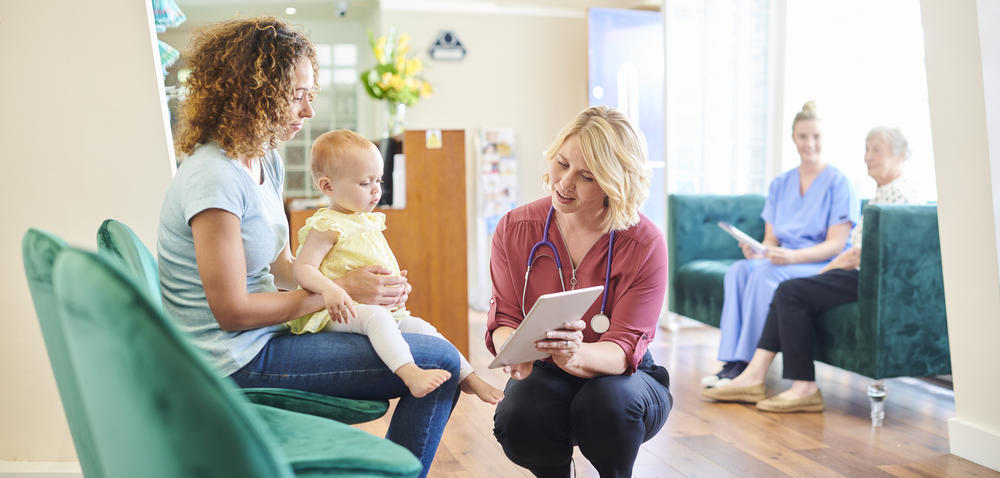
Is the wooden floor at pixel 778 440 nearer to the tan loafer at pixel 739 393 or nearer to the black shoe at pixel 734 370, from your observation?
the tan loafer at pixel 739 393

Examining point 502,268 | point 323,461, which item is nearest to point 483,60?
point 502,268

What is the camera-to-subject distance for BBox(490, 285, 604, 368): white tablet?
4.93 ft

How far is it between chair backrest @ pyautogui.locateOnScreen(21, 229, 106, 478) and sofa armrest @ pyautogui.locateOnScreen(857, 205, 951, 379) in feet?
8.78

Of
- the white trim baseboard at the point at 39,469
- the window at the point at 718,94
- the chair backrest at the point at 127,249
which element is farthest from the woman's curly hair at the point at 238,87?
the window at the point at 718,94

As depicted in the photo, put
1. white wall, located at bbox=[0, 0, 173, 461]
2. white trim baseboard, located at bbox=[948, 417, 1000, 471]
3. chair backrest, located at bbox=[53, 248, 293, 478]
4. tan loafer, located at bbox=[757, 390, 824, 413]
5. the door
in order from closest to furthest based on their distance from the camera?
chair backrest, located at bbox=[53, 248, 293, 478] → white wall, located at bbox=[0, 0, 173, 461] → white trim baseboard, located at bbox=[948, 417, 1000, 471] → tan loafer, located at bbox=[757, 390, 824, 413] → the door

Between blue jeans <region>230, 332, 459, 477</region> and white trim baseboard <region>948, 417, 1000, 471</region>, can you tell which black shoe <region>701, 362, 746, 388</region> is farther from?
blue jeans <region>230, 332, 459, 477</region>

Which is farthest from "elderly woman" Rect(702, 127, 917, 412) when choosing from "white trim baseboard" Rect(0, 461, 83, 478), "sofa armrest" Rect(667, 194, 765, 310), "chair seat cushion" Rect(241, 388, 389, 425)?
"white trim baseboard" Rect(0, 461, 83, 478)

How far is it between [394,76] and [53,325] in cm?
462

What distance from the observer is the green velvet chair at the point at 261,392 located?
1542 millimetres

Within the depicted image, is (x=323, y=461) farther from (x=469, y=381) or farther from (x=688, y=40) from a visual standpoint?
(x=688, y=40)

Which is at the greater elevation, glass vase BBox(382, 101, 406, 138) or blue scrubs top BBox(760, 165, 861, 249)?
glass vase BBox(382, 101, 406, 138)

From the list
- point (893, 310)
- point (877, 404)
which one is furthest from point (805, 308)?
point (877, 404)

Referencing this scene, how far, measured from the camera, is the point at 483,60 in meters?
6.40

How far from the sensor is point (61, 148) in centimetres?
226
